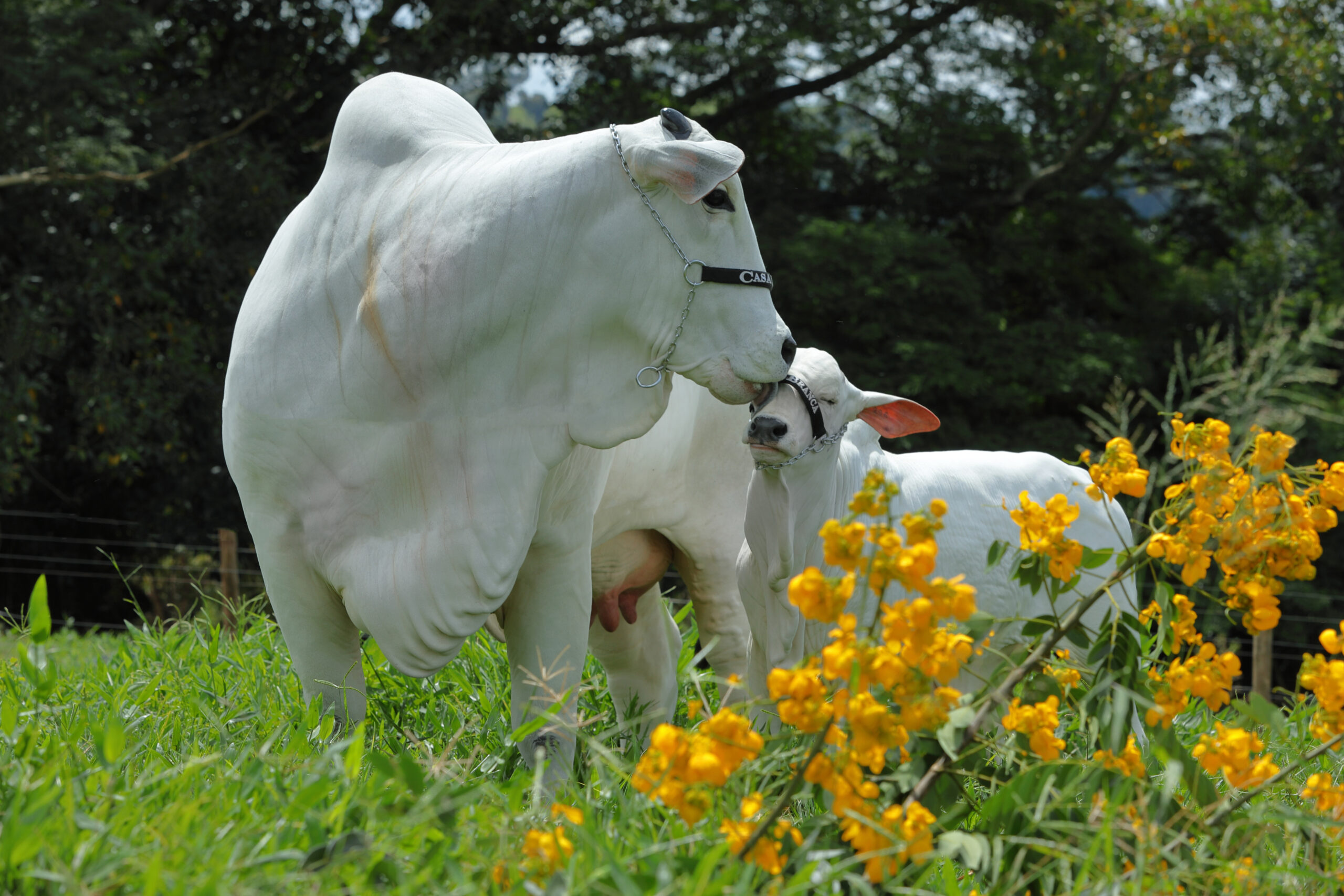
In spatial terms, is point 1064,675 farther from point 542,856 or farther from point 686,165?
point 686,165

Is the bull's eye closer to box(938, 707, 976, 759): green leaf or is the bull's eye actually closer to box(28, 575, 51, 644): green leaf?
box(938, 707, 976, 759): green leaf

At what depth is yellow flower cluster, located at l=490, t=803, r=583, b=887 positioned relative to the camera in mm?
1741

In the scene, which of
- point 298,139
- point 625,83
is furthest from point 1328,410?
point 298,139

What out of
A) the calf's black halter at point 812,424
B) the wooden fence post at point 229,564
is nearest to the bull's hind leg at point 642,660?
the calf's black halter at point 812,424

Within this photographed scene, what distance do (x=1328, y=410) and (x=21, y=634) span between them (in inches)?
386

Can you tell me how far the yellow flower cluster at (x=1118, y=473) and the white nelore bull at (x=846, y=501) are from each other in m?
0.53

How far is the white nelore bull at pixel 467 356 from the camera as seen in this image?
2.44 metres

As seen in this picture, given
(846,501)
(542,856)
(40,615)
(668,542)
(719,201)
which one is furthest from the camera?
(668,542)

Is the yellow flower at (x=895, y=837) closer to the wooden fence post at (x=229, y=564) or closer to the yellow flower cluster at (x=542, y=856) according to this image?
the yellow flower cluster at (x=542, y=856)

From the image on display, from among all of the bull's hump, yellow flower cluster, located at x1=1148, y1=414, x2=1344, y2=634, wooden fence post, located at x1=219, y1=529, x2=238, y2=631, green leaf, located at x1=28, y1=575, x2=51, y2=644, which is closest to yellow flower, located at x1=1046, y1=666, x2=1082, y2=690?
yellow flower cluster, located at x1=1148, y1=414, x2=1344, y2=634

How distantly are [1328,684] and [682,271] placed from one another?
1.32 meters

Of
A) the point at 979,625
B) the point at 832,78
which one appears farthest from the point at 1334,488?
the point at 832,78

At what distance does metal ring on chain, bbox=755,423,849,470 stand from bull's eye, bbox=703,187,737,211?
55 cm

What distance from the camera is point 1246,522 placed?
6.56ft
